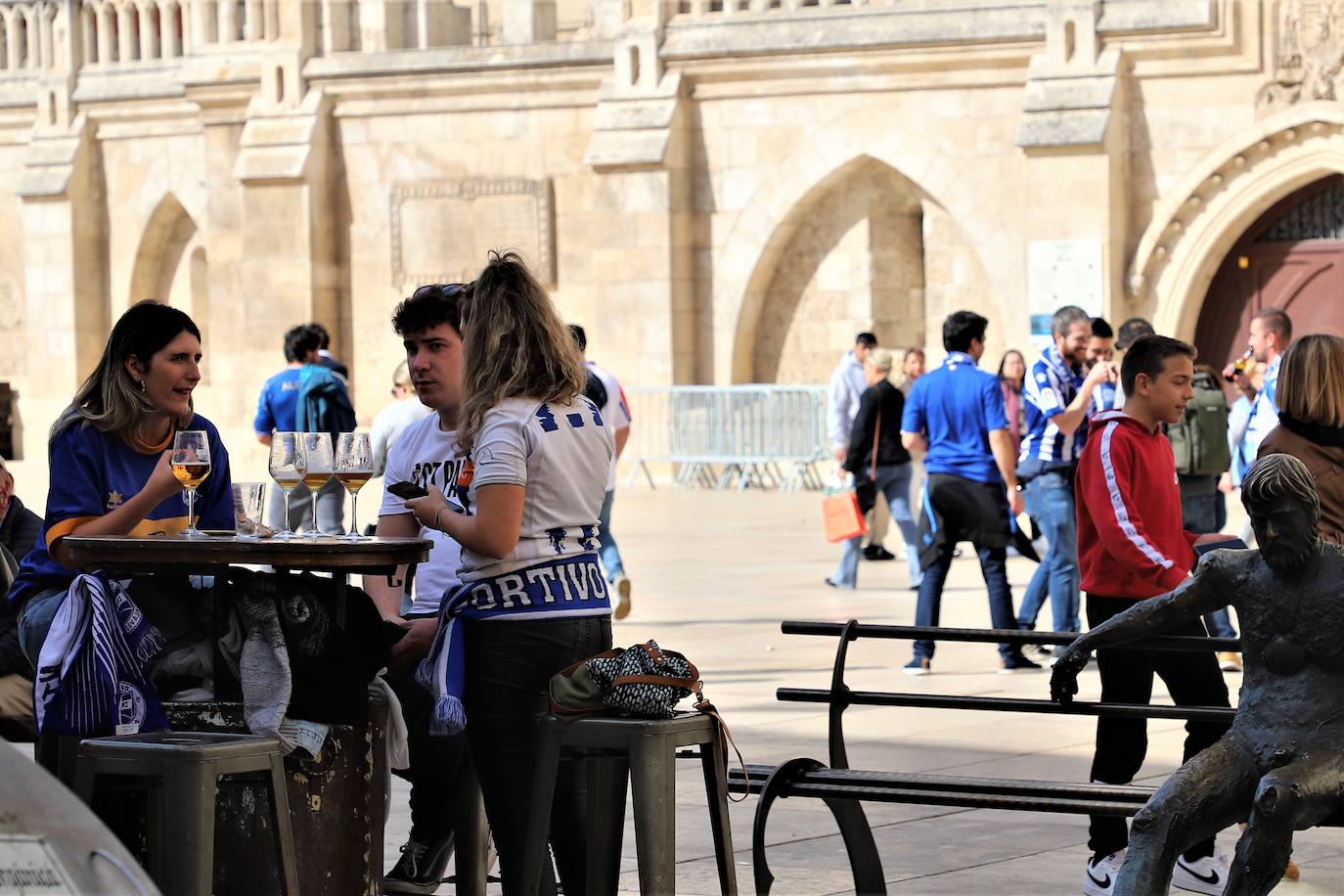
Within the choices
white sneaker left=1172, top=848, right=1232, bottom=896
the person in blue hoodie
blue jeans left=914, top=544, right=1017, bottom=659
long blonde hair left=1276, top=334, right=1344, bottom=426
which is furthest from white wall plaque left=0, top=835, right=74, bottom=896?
the person in blue hoodie

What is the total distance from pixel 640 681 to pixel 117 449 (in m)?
1.58

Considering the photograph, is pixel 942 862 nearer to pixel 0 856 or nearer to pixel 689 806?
pixel 689 806

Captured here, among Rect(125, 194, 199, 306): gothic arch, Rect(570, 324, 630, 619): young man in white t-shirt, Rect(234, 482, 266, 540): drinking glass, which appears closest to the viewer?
Rect(234, 482, 266, 540): drinking glass

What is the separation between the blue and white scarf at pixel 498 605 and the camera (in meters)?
5.38

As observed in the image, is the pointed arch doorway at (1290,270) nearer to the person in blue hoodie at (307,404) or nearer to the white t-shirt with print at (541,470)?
the person in blue hoodie at (307,404)

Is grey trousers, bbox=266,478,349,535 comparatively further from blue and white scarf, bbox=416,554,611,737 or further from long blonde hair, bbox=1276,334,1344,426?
blue and white scarf, bbox=416,554,611,737

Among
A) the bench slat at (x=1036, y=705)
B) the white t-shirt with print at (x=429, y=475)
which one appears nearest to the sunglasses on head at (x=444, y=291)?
the white t-shirt with print at (x=429, y=475)

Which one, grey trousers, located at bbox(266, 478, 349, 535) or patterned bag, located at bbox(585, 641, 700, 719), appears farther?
grey trousers, located at bbox(266, 478, 349, 535)

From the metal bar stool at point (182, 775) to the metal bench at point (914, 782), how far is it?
1.43 m

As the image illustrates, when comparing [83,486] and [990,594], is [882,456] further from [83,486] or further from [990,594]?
[83,486]

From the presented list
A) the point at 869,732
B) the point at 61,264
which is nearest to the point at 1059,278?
the point at 869,732

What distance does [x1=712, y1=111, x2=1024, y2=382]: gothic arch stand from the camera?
76.4 feet

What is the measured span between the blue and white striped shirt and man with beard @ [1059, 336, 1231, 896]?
4187 millimetres

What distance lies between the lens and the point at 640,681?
17.2ft
